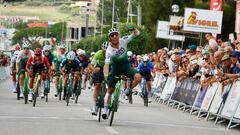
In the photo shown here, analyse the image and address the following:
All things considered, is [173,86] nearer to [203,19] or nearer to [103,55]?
[103,55]

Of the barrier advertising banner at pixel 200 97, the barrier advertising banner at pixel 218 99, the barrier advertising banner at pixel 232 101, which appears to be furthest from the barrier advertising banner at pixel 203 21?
the barrier advertising banner at pixel 232 101

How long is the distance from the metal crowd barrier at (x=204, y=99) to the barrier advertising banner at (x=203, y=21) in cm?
1424

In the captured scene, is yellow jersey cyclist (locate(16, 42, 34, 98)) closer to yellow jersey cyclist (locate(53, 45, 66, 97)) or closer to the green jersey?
yellow jersey cyclist (locate(53, 45, 66, 97))

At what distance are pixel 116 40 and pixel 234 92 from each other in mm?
3461

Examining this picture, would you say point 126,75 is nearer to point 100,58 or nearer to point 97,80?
point 97,80

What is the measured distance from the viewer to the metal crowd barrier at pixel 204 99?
1847 centimetres

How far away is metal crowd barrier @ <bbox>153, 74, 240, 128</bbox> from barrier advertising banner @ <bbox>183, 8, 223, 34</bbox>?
14.2 m

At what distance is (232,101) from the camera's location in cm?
1853

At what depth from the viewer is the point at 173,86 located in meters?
28.2

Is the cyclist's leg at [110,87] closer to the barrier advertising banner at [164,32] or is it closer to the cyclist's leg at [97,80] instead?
the cyclist's leg at [97,80]

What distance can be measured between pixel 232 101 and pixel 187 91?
658 cm

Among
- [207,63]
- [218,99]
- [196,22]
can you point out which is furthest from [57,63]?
[196,22]

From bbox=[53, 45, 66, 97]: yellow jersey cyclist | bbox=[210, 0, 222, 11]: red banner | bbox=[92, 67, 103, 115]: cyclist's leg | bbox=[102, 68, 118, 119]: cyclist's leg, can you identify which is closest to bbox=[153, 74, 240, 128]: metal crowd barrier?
bbox=[102, 68, 118, 119]: cyclist's leg

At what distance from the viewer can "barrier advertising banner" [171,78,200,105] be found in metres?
24.0
